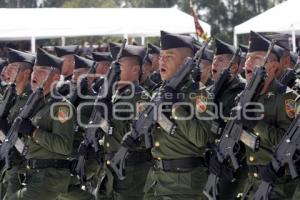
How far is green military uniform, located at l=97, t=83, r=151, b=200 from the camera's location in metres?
6.22

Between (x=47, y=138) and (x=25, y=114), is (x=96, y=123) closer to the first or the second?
(x=47, y=138)

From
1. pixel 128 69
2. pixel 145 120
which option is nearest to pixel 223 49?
pixel 128 69

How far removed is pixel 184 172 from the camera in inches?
209

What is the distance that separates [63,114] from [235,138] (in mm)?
1879

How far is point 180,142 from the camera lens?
5.26 metres

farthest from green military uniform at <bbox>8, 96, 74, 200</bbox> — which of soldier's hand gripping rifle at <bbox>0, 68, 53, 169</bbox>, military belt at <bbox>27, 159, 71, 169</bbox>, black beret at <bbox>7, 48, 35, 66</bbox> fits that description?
black beret at <bbox>7, 48, 35, 66</bbox>

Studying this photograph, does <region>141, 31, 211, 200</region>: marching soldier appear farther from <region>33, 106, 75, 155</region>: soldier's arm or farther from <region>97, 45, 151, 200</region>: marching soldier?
<region>33, 106, 75, 155</region>: soldier's arm

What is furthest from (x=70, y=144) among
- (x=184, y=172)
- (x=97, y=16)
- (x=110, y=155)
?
(x=97, y=16)

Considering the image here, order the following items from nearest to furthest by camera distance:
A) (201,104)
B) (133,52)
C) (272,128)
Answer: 1. (272,128)
2. (201,104)
3. (133,52)

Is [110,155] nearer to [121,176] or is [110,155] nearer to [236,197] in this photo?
[121,176]

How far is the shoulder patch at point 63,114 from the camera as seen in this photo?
6066 millimetres

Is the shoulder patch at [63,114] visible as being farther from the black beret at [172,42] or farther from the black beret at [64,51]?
the black beret at [64,51]

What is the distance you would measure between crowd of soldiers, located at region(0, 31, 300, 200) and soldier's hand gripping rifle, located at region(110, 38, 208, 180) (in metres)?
0.01

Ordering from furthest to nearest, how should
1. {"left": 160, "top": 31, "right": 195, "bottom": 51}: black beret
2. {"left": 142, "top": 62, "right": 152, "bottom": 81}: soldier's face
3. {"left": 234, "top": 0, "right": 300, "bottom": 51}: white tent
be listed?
1. {"left": 234, "top": 0, "right": 300, "bottom": 51}: white tent
2. {"left": 142, "top": 62, "right": 152, "bottom": 81}: soldier's face
3. {"left": 160, "top": 31, "right": 195, "bottom": 51}: black beret
